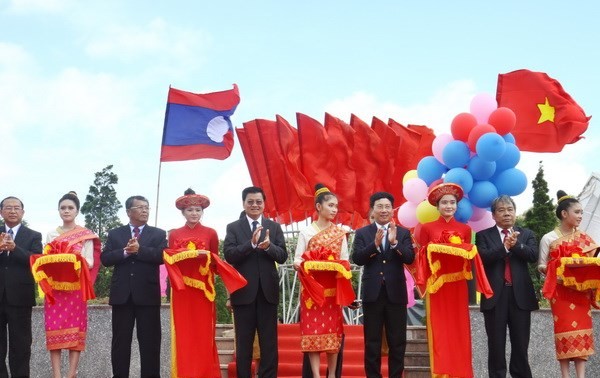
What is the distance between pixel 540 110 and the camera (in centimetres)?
967

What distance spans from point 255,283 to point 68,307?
1.69 metres

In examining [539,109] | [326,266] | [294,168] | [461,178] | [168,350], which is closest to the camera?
[326,266]

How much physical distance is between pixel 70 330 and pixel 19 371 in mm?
577

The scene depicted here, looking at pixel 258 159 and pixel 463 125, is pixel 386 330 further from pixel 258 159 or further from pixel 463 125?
pixel 258 159

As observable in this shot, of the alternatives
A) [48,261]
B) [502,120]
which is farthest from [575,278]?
[48,261]

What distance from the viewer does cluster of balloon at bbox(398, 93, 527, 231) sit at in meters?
8.22

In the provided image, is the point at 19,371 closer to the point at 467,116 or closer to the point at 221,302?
the point at 467,116

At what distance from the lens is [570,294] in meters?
6.02

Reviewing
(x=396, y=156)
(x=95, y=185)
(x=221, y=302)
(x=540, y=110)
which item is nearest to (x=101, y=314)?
(x=396, y=156)

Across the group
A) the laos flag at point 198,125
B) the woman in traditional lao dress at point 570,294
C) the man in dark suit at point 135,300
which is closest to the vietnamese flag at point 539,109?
the woman in traditional lao dress at point 570,294

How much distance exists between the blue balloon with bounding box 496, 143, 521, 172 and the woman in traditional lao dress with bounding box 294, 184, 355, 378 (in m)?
3.09

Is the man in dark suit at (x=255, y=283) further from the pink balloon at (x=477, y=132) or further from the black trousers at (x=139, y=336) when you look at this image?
the pink balloon at (x=477, y=132)

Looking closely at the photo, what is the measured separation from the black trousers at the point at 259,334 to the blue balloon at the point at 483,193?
3334mm

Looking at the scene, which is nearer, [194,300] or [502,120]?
[194,300]
